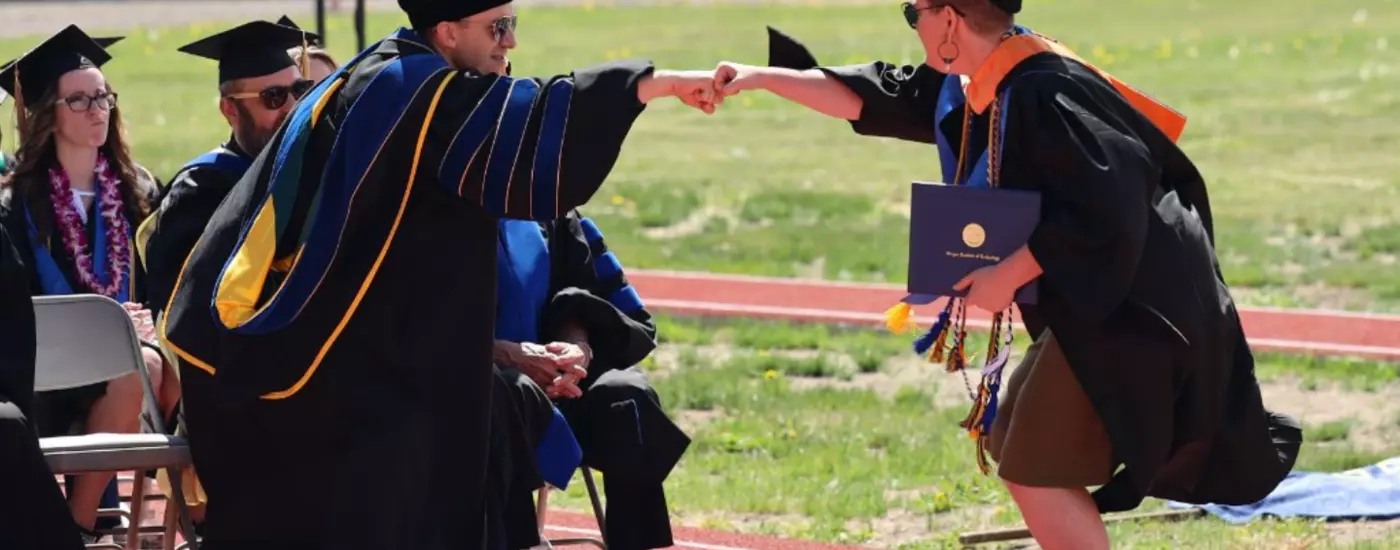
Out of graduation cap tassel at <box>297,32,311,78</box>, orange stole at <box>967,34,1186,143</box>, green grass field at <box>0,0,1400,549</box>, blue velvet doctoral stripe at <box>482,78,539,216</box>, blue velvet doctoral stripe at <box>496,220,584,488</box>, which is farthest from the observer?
green grass field at <box>0,0,1400,549</box>

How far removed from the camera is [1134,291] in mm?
5273

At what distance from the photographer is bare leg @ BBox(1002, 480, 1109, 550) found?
547 cm

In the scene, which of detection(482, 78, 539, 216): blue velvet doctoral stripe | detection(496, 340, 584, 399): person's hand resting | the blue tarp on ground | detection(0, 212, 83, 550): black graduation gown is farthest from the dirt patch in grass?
detection(0, 212, 83, 550): black graduation gown

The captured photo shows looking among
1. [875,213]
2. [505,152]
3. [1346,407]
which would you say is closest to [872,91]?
[505,152]

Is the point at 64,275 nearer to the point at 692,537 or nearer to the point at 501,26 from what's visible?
the point at 692,537

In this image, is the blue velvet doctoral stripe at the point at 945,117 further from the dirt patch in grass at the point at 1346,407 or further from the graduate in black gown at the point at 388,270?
the dirt patch in grass at the point at 1346,407

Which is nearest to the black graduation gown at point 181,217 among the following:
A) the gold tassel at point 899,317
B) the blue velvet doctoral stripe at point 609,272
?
the blue velvet doctoral stripe at point 609,272

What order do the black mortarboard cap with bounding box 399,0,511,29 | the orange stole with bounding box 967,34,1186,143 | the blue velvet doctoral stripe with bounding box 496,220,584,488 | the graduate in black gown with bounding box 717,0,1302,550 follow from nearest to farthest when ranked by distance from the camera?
the black mortarboard cap with bounding box 399,0,511,29 < the graduate in black gown with bounding box 717,0,1302,550 < the orange stole with bounding box 967,34,1186,143 < the blue velvet doctoral stripe with bounding box 496,220,584,488

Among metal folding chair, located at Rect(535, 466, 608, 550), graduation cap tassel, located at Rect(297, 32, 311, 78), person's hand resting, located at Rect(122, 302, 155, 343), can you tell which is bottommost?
metal folding chair, located at Rect(535, 466, 608, 550)

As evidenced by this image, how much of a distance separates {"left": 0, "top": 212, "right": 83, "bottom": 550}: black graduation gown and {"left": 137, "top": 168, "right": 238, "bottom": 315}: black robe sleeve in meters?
0.34

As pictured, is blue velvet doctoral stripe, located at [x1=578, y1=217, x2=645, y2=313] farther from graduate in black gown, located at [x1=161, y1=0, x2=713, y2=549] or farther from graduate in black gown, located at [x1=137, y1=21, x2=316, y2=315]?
graduate in black gown, located at [x1=161, y1=0, x2=713, y2=549]

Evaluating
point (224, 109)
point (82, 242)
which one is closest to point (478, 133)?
point (224, 109)

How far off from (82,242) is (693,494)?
218cm

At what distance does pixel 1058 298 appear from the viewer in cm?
528
